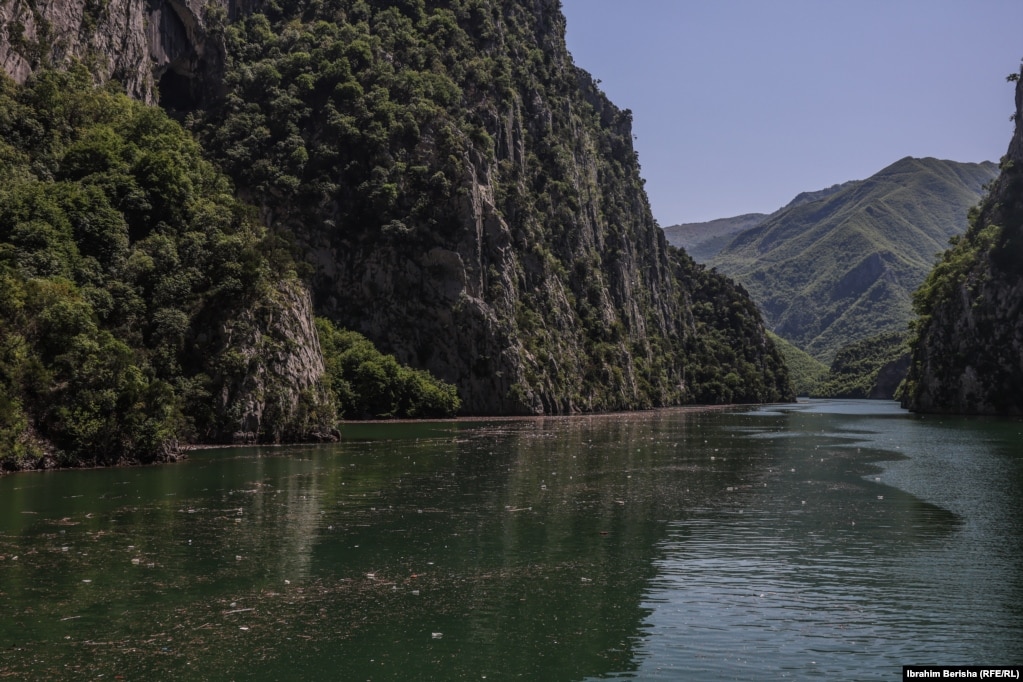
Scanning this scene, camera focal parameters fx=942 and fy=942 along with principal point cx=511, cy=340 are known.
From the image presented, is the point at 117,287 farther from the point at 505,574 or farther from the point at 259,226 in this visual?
the point at 505,574

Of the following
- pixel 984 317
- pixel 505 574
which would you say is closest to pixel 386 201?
pixel 984 317

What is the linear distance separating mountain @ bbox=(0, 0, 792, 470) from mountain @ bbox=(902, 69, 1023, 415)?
215 feet

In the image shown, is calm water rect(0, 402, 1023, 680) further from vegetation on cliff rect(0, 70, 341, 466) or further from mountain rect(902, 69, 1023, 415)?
mountain rect(902, 69, 1023, 415)

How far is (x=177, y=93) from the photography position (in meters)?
165

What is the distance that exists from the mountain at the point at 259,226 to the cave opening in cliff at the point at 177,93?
392mm

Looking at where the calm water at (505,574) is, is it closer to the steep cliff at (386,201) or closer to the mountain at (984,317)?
the steep cliff at (386,201)

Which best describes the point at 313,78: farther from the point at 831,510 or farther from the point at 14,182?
the point at 831,510

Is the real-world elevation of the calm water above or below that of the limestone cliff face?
below

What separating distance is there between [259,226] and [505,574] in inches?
3612

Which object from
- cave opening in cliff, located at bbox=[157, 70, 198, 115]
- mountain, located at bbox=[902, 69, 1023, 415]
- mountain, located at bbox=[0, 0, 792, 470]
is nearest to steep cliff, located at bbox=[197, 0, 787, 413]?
mountain, located at bbox=[0, 0, 792, 470]

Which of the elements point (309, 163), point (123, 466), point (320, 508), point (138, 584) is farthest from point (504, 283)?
point (138, 584)

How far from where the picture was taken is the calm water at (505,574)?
70.8ft

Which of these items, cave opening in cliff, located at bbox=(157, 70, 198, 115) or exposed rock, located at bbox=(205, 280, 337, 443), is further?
cave opening in cliff, located at bbox=(157, 70, 198, 115)

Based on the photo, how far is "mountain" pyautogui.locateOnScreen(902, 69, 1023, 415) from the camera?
156 m
